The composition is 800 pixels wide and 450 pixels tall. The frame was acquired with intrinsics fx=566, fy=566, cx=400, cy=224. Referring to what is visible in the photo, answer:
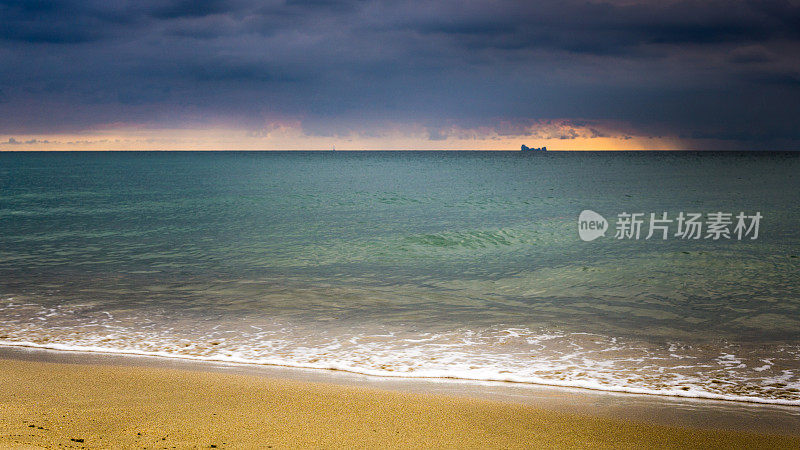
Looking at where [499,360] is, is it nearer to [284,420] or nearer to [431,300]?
[284,420]

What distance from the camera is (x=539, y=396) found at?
5.32m

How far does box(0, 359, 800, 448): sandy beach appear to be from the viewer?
13.6ft

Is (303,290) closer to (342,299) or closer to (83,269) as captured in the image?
(342,299)

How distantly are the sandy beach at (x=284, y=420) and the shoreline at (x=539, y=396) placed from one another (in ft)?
0.41

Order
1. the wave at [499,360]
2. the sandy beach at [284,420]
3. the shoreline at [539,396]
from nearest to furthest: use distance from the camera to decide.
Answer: the sandy beach at [284,420] < the shoreline at [539,396] < the wave at [499,360]

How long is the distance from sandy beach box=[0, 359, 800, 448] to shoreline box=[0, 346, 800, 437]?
123 millimetres

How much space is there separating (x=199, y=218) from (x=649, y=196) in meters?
28.5

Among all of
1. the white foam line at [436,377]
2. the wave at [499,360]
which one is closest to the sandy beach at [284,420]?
the white foam line at [436,377]

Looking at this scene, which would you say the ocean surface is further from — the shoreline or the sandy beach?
the sandy beach

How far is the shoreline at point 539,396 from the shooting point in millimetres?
4738

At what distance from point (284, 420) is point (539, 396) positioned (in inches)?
93.5

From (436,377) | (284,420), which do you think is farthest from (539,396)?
(284,420)

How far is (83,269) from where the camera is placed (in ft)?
41.1

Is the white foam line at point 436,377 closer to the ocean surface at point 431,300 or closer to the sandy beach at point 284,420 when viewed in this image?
the ocean surface at point 431,300
